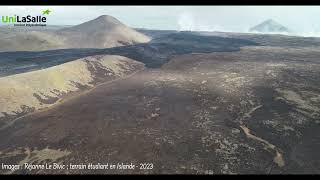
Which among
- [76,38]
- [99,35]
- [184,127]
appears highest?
[184,127]

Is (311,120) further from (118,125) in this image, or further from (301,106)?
(118,125)

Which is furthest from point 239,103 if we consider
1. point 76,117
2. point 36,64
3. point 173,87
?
point 36,64

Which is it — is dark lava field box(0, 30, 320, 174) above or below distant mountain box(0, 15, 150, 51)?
above

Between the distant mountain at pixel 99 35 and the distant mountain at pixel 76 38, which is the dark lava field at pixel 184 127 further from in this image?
the distant mountain at pixel 99 35

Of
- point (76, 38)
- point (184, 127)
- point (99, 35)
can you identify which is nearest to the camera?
point (184, 127)

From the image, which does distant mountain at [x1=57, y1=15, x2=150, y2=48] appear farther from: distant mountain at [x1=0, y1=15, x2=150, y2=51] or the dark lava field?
the dark lava field

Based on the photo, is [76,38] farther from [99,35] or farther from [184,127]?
[184,127]

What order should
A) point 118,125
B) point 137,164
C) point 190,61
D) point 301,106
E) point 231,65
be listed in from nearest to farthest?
point 137,164 < point 118,125 < point 301,106 < point 231,65 < point 190,61

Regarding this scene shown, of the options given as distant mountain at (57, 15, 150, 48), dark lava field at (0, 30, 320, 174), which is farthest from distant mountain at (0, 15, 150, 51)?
dark lava field at (0, 30, 320, 174)

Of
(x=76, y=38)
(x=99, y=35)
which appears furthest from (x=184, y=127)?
(x=76, y=38)
